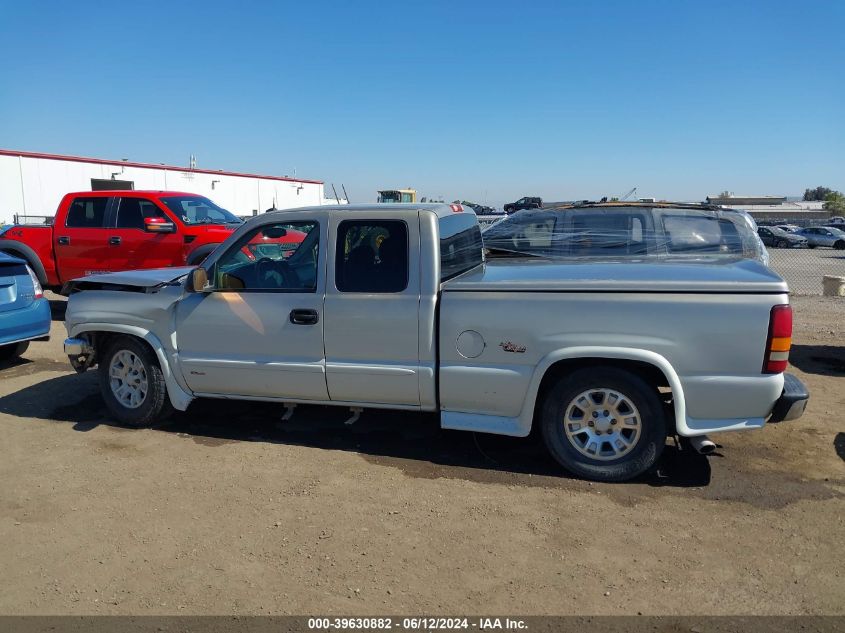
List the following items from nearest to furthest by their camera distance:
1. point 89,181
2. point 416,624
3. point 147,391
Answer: point 416,624
point 147,391
point 89,181

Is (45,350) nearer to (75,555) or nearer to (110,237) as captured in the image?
(110,237)

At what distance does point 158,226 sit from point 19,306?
9.30 feet

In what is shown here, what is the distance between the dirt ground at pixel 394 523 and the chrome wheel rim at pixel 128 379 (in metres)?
0.27

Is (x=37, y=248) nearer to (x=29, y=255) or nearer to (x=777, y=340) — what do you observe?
(x=29, y=255)

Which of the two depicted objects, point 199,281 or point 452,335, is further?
point 199,281

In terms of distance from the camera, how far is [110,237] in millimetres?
10078

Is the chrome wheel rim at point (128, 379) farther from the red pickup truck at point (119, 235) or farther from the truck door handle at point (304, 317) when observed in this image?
the red pickup truck at point (119, 235)

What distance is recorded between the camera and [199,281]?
486cm

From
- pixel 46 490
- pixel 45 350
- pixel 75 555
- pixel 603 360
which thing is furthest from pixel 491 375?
pixel 45 350

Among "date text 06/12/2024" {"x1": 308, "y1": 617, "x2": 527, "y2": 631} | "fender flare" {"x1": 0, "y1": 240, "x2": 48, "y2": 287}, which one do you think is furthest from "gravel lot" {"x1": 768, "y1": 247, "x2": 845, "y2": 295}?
"fender flare" {"x1": 0, "y1": 240, "x2": 48, "y2": 287}

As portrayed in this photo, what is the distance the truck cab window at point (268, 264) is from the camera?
15.8ft

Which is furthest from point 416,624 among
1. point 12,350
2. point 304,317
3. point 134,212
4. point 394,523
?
point 134,212

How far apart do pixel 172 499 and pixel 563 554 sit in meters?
2.49

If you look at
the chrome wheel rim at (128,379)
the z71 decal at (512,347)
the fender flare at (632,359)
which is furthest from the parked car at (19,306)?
the fender flare at (632,359)
